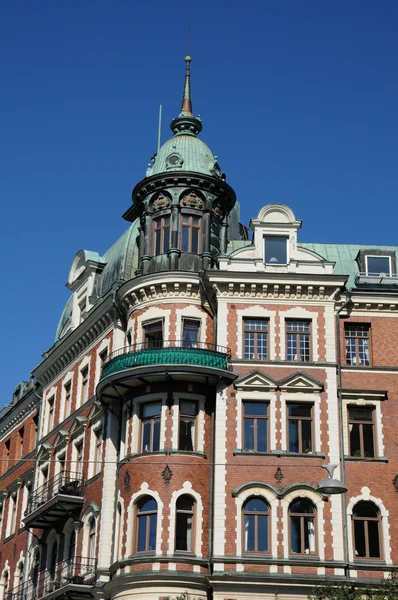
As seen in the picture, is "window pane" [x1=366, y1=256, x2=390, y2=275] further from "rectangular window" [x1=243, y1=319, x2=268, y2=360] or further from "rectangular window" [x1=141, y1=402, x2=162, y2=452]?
"rectangular window" [x1=141, y1=402, x2=162, y2=452]

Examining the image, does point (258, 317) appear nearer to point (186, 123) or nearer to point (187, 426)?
point (187, 426)

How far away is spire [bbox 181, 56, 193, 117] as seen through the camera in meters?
58.2

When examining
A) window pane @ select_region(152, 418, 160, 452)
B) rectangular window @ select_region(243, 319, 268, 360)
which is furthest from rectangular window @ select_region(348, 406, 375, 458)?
window pane @ select_region(152, 418, 160, 452)

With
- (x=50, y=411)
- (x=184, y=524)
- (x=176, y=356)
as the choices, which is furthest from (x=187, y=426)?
(x=50, y=411)

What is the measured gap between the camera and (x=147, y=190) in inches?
2087

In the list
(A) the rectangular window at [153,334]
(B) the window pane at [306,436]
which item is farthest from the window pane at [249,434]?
(A) the rectangular window at [153,334]

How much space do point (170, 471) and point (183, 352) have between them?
515 cm

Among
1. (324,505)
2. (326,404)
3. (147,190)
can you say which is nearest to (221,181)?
(147,190)

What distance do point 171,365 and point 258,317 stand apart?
4820 mm

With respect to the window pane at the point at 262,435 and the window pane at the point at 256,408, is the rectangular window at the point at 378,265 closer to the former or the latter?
the window pane at the point at 256,408

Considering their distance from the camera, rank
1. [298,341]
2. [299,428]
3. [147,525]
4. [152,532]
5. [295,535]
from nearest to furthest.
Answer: [295,535]
[152,532]
[147,525]
[299,428]
[298,341]

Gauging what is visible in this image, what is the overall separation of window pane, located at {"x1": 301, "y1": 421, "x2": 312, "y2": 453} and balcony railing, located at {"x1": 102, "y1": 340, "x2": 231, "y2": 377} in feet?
Answer: 13.6

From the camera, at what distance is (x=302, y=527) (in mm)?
45344

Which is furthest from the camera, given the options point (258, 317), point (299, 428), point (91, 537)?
point (91, 537)
